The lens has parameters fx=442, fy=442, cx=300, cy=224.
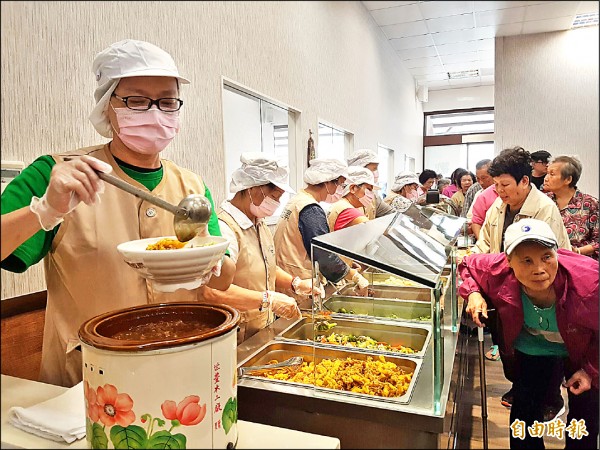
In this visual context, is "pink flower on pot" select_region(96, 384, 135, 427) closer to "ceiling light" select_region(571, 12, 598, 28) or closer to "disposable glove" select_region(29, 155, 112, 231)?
"disposable glove" select_region(29, 155, 112, 231)

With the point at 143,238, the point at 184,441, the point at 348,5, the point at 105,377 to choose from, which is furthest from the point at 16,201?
the point at 348,5

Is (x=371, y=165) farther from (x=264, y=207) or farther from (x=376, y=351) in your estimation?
(x=376, y=351)

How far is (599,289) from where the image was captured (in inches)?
24.0

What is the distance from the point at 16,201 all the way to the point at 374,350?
2.82 feet

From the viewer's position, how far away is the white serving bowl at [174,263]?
65cm

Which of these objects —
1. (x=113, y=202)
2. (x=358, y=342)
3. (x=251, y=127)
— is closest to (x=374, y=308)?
(x=358, y=342)

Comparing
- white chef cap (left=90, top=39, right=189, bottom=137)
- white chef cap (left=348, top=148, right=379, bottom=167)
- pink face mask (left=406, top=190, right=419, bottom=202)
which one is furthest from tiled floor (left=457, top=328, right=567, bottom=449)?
white chef cap (left=348, top=148, right=379, bottom=167)

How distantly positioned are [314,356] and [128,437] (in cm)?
57

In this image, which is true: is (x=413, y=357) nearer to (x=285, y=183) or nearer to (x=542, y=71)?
(x=542, y=71)

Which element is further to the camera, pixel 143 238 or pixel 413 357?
pixel 413 357

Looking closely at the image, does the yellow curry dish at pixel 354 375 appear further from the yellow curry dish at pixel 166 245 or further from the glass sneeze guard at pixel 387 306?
the yellow curry dish at pixel 166 245

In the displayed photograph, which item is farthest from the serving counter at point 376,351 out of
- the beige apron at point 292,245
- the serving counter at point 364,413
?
the beige apron at point 292,245

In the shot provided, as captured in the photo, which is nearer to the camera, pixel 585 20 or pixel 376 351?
pixel 585 20

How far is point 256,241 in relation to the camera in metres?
1.67
